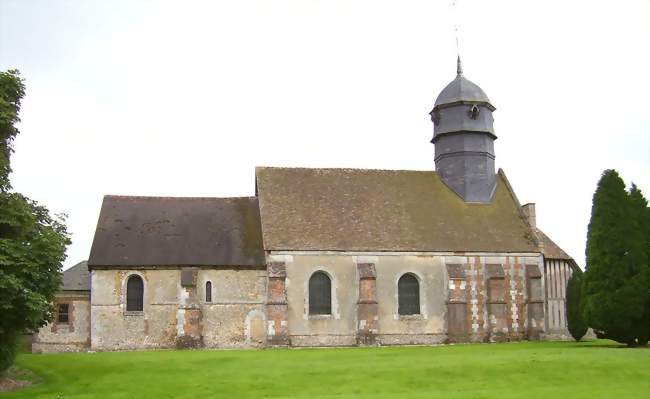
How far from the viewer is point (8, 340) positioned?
20453 mm

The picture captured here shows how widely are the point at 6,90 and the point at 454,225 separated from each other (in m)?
21.5

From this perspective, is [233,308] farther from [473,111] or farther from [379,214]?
[473,111]

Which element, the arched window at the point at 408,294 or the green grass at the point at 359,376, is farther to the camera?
the arched window at the point at 408,294

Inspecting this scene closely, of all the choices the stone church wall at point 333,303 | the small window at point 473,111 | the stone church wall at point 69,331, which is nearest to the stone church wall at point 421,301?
the stone church wall at point 333,303

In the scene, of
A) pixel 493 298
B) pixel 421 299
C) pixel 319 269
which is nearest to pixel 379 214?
pixel 319 269

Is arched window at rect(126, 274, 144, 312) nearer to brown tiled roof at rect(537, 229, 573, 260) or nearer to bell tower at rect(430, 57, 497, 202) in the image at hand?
bell tower at rect(430, 57, 497, 202)

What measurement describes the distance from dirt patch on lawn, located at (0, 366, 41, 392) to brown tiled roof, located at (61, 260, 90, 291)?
1120 cm

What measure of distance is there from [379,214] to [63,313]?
15075mm

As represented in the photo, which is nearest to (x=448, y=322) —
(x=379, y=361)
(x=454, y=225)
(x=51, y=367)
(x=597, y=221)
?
(x=454, y=225)

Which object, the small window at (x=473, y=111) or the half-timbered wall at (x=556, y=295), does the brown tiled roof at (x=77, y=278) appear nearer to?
the small window at (x=473, y=111)

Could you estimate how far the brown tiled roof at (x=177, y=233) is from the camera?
32406mm

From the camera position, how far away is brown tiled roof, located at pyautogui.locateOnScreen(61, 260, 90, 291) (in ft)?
112

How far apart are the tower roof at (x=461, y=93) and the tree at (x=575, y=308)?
396 inches

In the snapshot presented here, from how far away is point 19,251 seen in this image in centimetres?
2000
